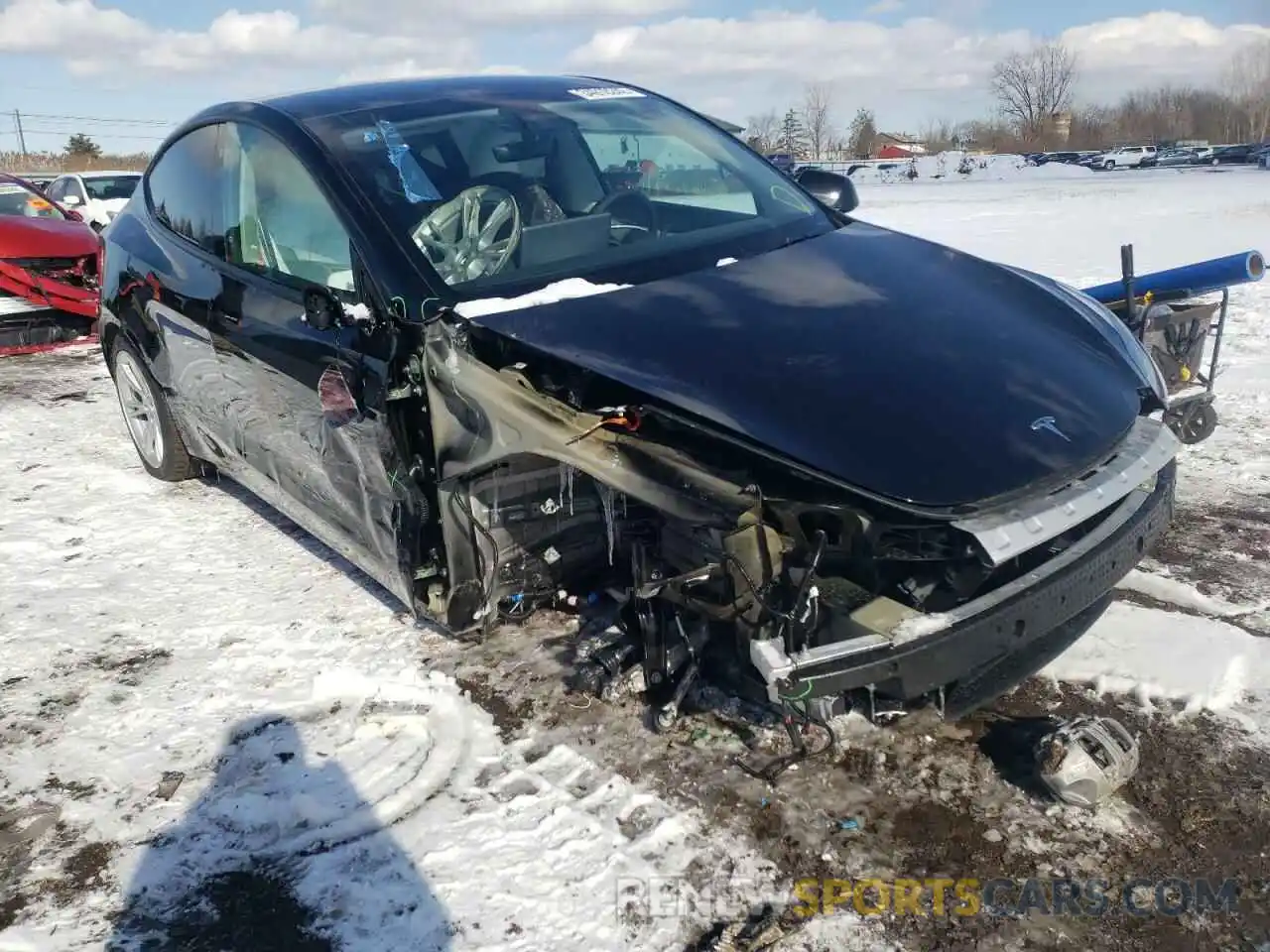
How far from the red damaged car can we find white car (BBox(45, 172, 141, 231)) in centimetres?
621

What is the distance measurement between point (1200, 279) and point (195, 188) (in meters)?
4.45

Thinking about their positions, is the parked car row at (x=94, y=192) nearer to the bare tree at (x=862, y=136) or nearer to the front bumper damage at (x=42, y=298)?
the front bumper damage at (x=42, y=298)

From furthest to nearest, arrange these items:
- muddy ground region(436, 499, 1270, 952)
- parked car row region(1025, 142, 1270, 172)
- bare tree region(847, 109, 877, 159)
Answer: bare tree region(847, 109, 877, 159) → parked car row region(1025, 142, 1270, 172) → muddy ground region(436, 499, 1270, 952)

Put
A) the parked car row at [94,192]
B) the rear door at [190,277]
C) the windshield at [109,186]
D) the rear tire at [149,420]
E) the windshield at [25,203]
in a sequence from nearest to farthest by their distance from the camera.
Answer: the rear door at [190,277] → the rear tire at [149,420] → the windshield at [25,203] → the parked car row at [94,192] → the windshield at [109,186]

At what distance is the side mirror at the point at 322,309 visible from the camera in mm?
2949

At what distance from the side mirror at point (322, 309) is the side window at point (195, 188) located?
1.22 m

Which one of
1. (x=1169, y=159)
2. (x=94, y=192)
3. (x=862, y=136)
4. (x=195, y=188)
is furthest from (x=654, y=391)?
(x=862, y=136)

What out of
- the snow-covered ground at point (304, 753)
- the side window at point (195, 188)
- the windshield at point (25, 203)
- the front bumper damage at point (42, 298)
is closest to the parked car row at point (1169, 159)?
the windshield at point (25, 203)

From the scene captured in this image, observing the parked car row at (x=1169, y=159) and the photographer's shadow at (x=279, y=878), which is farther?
the parked car row at (x=1169, y=159)

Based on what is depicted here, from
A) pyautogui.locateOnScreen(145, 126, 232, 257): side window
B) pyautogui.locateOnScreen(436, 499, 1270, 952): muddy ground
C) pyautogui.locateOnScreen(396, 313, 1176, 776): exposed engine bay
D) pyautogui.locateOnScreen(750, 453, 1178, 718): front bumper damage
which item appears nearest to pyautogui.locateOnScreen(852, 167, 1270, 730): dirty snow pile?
pyautogui.locateOnScreen(436, 499, 1270, 952): muddy ground

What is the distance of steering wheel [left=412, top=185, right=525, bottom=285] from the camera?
310 centimetres

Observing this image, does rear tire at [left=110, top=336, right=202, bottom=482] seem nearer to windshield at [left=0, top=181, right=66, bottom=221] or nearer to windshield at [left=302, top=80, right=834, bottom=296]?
windshield at [left=302, top=80, right=834, bottom=296]

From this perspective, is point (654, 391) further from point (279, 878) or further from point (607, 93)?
point (607, 93)

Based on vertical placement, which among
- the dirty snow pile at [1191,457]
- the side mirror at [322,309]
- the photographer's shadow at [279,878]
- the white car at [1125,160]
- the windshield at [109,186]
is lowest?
the photographer's shadow at [279,878]
